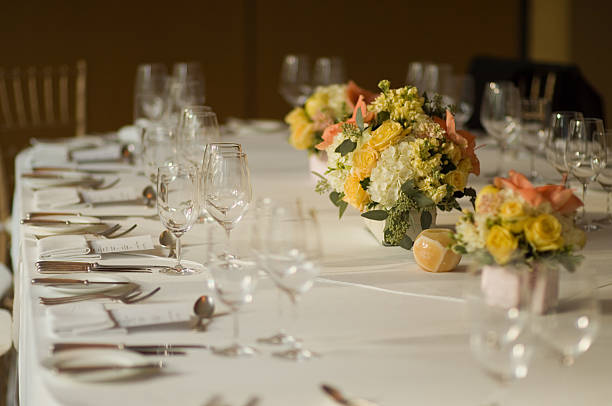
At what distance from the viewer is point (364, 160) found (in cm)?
185

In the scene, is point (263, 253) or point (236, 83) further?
point (236, 83)

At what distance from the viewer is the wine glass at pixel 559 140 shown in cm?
209

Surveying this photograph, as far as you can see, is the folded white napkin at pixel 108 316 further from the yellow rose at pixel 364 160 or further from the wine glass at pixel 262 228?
the yellow rose at pixel 364 160

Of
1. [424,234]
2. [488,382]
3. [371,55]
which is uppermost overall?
[371,55]

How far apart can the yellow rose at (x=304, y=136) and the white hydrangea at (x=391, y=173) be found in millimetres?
753

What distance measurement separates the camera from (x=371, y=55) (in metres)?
6.79

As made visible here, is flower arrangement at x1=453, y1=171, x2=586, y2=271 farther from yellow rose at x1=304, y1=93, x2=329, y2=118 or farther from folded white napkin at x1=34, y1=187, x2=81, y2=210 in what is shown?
folded white napkin at x1=34, y1=187, x2=81, y2=210

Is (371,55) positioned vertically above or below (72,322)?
above

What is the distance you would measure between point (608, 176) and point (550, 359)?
97 centimetres

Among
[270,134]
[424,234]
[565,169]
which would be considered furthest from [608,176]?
[270,134]

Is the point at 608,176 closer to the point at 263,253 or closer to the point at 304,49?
the point at 263,253

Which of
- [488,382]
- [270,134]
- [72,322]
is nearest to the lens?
[488,382]

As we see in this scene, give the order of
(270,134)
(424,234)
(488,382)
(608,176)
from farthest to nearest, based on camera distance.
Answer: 1. (270,134)
2. (608,176)
3. (424,234)
4. (488,382)

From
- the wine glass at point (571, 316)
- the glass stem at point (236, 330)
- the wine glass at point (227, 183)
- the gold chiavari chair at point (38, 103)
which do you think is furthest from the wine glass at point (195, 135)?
the gold chiavari chair at point (38, 103)
